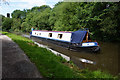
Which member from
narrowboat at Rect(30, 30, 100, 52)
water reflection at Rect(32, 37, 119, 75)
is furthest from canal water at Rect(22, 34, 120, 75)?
narrowboat at Rect(30, 30, 100, 52)

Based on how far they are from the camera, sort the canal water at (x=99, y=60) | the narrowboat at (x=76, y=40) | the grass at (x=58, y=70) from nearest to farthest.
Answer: the grass at (x=58, y=70)
the canal water at (x=99, y=60)
the narrowboat at (x=76, y=40)

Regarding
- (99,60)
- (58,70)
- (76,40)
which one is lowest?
(99,60)

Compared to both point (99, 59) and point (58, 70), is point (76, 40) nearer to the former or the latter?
point (99, 59)

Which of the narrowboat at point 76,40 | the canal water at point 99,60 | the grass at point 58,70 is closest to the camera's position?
the grass at point 58,70

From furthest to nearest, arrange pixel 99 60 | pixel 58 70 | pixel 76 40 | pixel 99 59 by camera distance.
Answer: pixel 76 40, pixel 99 59, pixel 99 60, pixel 58 70

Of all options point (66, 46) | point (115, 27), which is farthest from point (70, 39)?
point (115, 27)

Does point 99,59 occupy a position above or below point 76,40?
→ below

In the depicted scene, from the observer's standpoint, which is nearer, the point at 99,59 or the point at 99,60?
the point at 99,60

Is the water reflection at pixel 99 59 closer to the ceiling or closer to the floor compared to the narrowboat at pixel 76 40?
closer to the floor

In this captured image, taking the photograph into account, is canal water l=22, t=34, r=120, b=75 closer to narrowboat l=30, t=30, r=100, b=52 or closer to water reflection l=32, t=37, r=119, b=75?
water reflection l=32, t=37, r=119, b=75

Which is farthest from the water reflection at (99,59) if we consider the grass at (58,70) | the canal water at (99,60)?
the grass at (58,70)

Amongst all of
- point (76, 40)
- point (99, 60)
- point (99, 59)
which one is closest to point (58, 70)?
point (99, 60)

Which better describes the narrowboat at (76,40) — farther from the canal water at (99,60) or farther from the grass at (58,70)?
the grass at (58,70)

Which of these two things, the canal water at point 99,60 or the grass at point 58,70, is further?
the canal water at point 99,60
